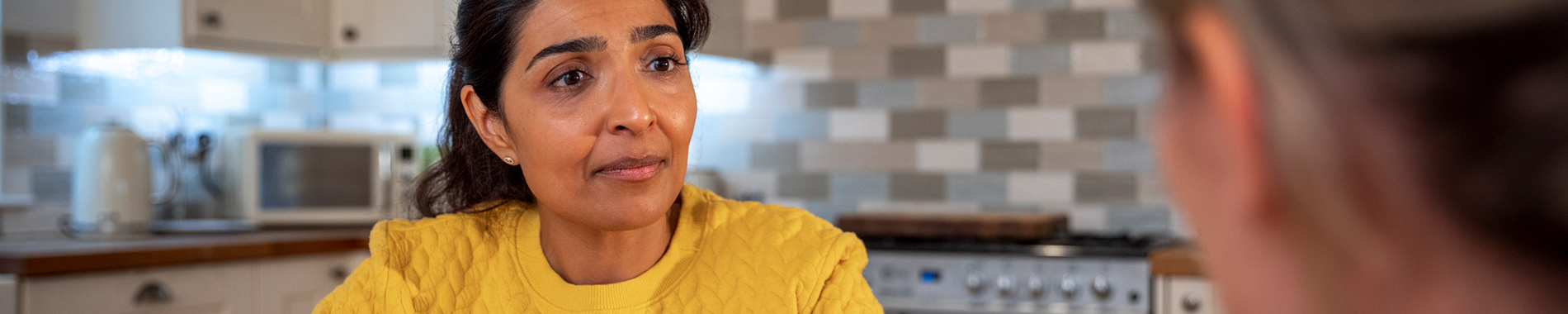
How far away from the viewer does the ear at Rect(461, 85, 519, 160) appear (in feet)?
3.65

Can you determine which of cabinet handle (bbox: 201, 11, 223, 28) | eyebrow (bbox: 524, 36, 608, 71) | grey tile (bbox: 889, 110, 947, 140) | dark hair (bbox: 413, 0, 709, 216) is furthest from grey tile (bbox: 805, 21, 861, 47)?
eyebrow (bbox: 524, 36, 608, 71)

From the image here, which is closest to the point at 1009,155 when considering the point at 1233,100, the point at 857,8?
the point at 857,8

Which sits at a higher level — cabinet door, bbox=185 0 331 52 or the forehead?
cabinet door, bbox=185 0 331 52

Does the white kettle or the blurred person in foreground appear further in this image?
the white kettle

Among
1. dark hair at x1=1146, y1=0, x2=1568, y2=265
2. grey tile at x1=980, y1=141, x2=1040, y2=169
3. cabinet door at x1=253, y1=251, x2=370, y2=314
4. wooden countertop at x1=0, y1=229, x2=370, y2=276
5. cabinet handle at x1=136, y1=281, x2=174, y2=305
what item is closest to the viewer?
dark hair at x1=1146, y1=0, x2=1568, y2=265

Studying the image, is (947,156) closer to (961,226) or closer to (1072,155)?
(1072,155)

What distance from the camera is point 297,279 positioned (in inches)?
103

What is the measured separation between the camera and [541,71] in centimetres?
105

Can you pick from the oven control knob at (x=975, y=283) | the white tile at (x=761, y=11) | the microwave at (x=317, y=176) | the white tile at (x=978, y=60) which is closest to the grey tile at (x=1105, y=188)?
the white tile at (x=978, y=60)

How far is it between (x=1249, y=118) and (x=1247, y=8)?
3 cm

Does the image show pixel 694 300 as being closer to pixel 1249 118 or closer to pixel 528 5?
pixel 528 5

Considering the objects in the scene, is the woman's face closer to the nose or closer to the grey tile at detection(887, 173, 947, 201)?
the nose

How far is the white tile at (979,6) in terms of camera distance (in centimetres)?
306

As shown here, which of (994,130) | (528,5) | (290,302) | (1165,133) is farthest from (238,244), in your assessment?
(1165,133)
